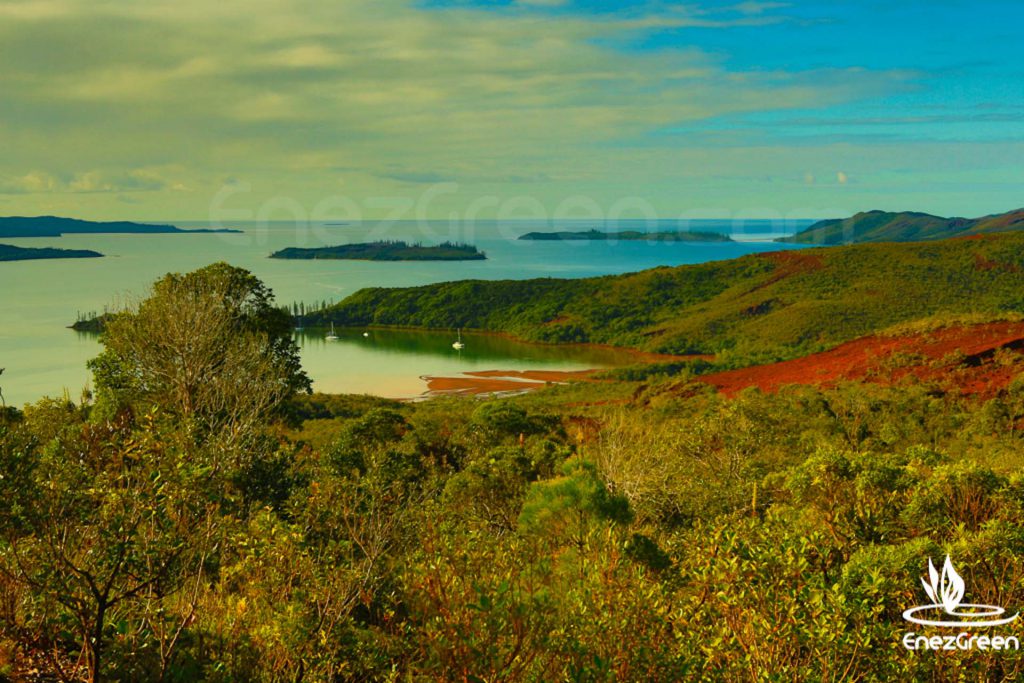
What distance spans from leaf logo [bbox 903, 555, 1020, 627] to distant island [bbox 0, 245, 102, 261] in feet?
471

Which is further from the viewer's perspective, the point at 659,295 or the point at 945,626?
the point at 659,295

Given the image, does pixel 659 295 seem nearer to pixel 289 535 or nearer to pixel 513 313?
pixel 513 313

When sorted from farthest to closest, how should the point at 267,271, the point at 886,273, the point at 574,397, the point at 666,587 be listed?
the point at 267,271
the point at 886,273
the point at 574,397
the point at 666,587

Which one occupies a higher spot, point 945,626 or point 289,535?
point 289,535

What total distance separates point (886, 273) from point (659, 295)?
83.2 ft

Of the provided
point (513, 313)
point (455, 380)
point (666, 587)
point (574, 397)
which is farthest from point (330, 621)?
point (513, 313)

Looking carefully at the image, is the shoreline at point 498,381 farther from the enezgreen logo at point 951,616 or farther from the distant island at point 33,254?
the distant island at point 33,254

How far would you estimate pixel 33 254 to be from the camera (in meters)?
129

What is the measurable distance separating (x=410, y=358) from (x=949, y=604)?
67304mm

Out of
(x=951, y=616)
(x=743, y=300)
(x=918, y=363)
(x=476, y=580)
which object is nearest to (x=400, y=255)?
(x=743, y=300)

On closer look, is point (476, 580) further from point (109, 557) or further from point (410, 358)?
point (410, 358)

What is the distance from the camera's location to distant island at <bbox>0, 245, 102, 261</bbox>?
409 ft

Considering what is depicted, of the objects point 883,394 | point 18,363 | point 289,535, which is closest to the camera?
point 289,535

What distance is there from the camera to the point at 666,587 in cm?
673
